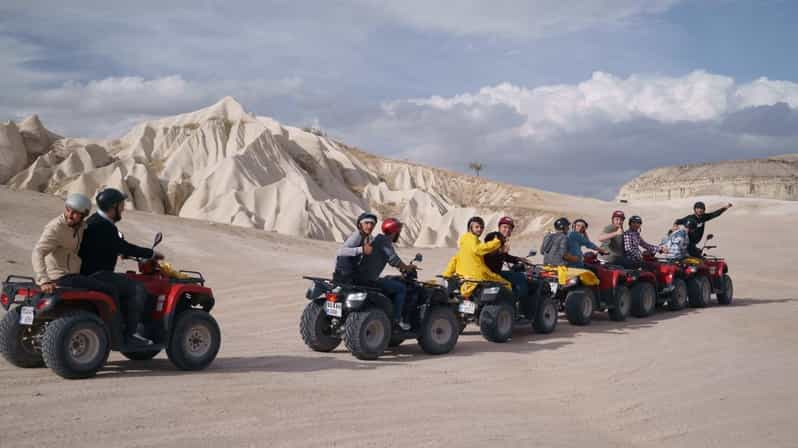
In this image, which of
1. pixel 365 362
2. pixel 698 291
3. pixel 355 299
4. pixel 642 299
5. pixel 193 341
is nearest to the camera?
pixel 193 341

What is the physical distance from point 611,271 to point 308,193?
36269 millimetres

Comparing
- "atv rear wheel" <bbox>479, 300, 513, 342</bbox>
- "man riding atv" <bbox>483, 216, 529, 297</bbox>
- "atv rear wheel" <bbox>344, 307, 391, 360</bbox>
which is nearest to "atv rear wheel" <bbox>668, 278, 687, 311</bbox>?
"man riding atv" <bbox>483, 216, 529, 297</bbox>

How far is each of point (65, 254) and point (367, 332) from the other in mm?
3556

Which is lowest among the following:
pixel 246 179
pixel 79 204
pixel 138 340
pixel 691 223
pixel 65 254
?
pixel 138 340

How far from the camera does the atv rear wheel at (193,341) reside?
7812mm

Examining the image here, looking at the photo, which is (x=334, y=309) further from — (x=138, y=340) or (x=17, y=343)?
(x=17, y=343)

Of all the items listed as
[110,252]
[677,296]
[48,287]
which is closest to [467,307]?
[110,252]

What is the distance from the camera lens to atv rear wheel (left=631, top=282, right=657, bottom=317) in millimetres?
14359

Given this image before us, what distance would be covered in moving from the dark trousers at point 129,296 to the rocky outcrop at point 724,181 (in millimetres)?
91023

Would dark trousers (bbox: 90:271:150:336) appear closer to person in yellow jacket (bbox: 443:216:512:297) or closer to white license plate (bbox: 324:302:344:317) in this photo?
white license plate (bbox: 324:302:344:317)

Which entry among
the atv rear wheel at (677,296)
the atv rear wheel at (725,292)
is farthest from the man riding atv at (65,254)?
the atv rear wheel at (725,292)

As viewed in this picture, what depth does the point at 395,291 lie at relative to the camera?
31.1ft

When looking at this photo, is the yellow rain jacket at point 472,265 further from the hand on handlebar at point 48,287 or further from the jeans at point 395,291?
the hand on handlebar at point 48,287

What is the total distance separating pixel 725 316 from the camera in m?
14.8
